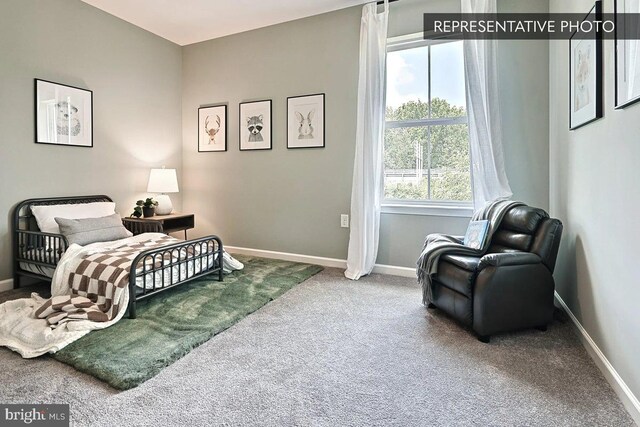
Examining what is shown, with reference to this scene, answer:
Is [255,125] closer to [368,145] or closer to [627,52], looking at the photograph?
[368,145]

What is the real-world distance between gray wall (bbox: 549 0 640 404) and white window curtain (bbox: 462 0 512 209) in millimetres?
460

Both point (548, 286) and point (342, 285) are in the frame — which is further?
point (342, 285)

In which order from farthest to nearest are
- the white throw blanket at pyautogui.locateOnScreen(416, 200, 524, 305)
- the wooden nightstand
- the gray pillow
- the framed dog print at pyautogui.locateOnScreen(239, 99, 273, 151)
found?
1. the framed dog print at pyautogui.locateOnScreen(239, 99, 273, 151)
2. the wooden nightstand
3. the gray pillow
4. the white throw blanket at pyautogui.locateOnScreen(416, 200, 524, 305)

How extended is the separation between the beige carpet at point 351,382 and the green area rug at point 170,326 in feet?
0.23

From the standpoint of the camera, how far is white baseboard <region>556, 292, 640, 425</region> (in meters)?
1.47

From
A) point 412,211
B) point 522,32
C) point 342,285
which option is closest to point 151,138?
point 342,285

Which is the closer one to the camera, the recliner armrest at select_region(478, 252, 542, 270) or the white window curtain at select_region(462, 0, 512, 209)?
the recliner armrest at select_region(478, 252, 542, 270)

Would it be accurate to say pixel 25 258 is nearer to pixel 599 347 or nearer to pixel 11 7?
pixel 11 7

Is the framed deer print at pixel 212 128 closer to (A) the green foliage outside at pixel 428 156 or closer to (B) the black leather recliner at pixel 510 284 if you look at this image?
(A) the green foliage outside at pixel 428 156

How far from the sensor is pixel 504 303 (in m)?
2.13

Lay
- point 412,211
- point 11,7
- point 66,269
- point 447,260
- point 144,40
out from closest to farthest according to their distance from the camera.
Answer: point 447,260 < point 66,269 < point 11,7 < point 412,211 < point 144,40

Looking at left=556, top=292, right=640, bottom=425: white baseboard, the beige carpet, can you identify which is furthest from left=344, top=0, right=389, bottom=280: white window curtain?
left=556, top=292, right=640, bottom=425: white baseboard

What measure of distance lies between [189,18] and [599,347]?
477 cm

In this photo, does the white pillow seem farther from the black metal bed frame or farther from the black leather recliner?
the black leather recliner
